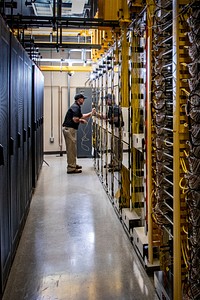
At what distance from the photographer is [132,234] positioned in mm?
3945

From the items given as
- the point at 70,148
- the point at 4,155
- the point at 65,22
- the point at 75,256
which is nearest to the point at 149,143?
the point at 4,155

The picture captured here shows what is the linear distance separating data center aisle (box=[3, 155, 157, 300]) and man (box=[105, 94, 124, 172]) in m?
0.71

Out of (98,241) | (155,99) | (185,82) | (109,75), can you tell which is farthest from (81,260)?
(109,75)

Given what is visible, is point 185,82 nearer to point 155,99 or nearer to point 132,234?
point 155,99

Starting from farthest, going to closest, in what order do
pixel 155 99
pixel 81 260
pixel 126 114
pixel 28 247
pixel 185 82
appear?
pixel 126 114, pixel 28 247, pixel 81 260, pixel 155 99, pixel 185 82

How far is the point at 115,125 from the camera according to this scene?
5266mm

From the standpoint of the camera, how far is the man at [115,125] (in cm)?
489

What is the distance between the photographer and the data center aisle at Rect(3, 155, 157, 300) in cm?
293

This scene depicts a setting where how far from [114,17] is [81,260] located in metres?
3.49

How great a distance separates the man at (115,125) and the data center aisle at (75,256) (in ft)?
2.34

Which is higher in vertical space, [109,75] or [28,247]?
[109,75]

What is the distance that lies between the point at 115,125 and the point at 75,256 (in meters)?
2.24

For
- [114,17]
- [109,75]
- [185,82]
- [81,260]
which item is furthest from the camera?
[109,75]

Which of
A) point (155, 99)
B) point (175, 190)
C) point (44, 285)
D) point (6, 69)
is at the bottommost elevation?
point (44, 285)
